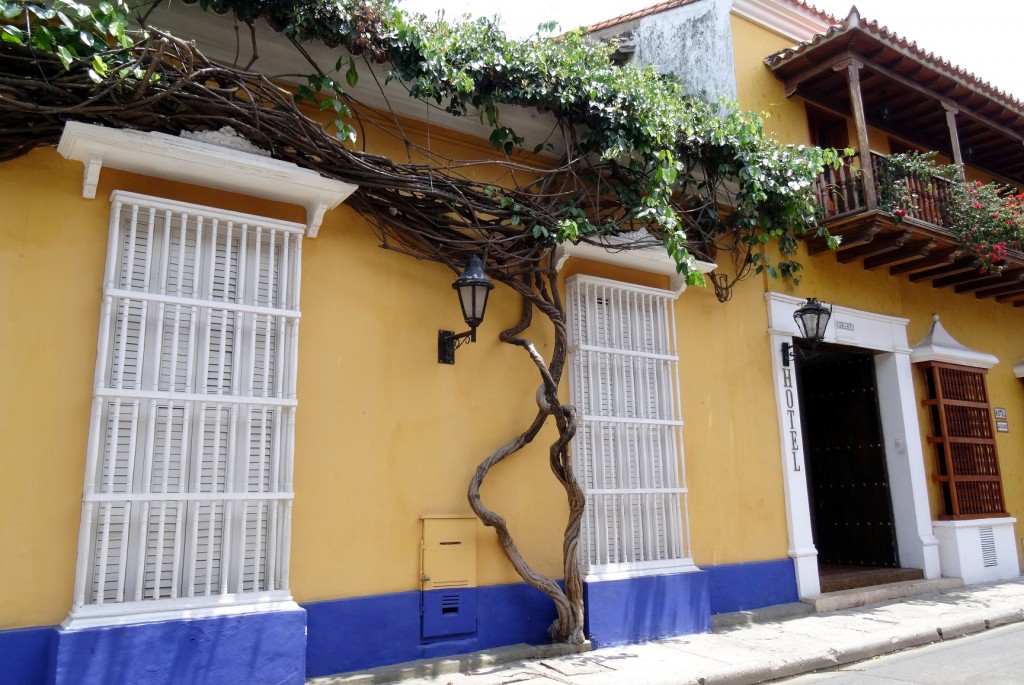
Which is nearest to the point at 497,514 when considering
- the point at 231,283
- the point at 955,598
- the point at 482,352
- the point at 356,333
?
the point at 482,352

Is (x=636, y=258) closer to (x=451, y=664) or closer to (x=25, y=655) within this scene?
(x=451, y=664)

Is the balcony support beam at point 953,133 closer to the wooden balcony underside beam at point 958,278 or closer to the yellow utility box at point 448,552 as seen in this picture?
the wooden balcony underside beam at point 958,278

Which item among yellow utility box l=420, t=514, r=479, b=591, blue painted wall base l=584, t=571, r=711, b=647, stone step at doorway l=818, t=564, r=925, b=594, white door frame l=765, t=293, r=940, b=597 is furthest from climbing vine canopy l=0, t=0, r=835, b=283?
stone step at doorway l=818, t=564, r=925, b=594

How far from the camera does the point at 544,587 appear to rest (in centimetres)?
615

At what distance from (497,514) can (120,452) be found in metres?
2.77

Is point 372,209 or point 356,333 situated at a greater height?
point 372,209

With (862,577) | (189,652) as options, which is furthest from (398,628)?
(862,577)

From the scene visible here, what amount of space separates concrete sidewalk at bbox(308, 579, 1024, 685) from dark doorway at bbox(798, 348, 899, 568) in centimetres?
156

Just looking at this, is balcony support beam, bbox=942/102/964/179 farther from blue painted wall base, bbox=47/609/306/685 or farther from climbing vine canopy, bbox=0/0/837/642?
blue painted wall base, bbox=47/609/306/685

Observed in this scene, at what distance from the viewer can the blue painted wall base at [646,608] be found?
645cm

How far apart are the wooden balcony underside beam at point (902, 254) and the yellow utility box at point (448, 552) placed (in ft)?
20.5

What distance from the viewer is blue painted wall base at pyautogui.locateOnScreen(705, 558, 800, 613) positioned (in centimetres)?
748

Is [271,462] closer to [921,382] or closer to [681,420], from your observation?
[681,420]

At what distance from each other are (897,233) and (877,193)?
1.65ft
